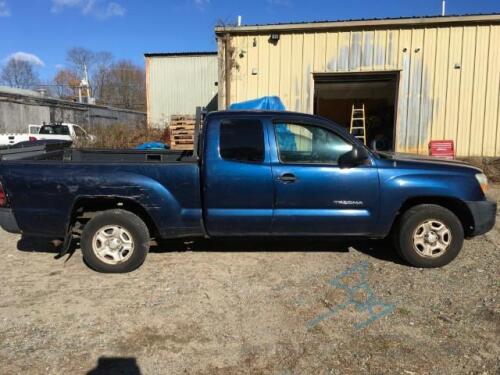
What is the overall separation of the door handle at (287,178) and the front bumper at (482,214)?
199cm

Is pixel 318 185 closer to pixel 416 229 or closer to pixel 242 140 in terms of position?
pixel 242 140

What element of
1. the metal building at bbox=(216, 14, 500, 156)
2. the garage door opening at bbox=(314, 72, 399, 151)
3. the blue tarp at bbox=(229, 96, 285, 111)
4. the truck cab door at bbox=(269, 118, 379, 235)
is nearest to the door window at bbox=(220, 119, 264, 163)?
the truck cab door at bbox=(269, 118, 379, 235)

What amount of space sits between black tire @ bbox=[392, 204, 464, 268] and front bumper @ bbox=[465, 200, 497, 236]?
18cm

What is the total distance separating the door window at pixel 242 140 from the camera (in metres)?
4.82

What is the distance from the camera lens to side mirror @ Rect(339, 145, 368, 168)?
15.4 feet

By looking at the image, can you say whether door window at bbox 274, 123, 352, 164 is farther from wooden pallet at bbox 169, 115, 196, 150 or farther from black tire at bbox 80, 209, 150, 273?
wooden pallet at bbox 169, 115, 196, 150

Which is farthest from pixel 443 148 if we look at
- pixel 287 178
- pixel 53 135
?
pixel 53 135

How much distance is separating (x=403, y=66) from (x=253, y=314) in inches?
373

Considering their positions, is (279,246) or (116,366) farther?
(279,246)

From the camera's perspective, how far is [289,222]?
15.9ft

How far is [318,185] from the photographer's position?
4.76 m

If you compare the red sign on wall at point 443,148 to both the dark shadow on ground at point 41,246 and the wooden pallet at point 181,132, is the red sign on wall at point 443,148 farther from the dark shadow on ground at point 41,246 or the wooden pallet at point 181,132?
the dark shadow on ground at point 41,246

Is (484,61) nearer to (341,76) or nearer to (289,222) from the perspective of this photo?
(341,76)

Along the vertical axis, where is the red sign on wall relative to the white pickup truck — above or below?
below
